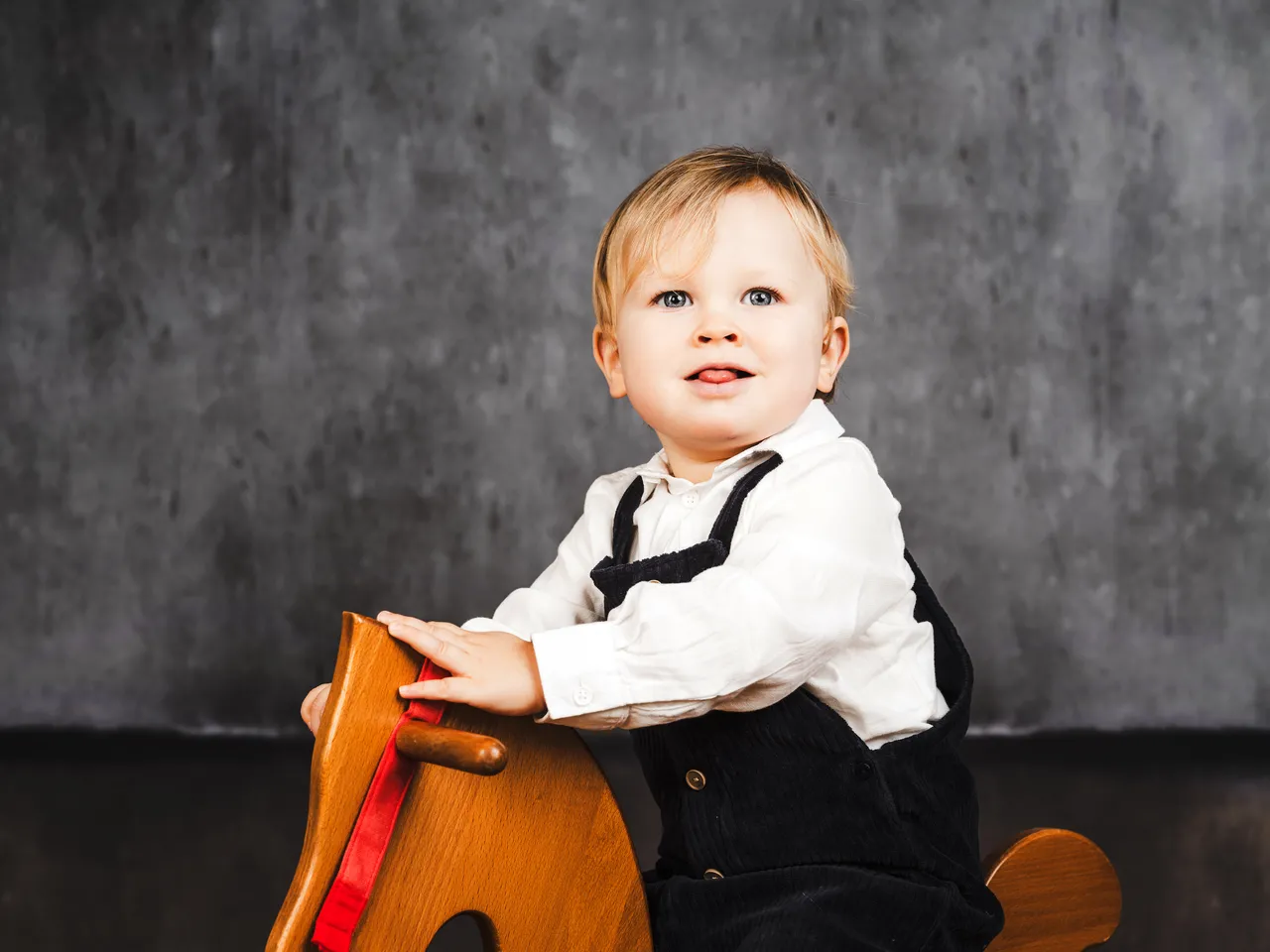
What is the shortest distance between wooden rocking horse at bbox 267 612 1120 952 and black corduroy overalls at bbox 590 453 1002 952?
0.07 meters

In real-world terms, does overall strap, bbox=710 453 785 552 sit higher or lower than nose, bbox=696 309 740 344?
lower

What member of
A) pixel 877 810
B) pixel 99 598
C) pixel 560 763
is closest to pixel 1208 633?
pixel 877 810

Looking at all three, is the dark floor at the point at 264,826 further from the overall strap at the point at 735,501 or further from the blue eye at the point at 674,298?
the blue eye at the point at 674,298

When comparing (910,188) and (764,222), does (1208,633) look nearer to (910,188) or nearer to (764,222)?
(910,188)

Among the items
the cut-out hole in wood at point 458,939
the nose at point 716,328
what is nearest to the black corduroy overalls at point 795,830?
the nose at point 716,328

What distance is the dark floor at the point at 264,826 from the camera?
173cm

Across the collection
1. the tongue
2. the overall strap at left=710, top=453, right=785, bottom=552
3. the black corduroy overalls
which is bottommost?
the black corduroy overalls

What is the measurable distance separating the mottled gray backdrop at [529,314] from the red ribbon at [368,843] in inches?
70.6

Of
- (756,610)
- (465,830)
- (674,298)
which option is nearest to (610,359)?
(674,298)

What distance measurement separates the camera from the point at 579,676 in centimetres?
91

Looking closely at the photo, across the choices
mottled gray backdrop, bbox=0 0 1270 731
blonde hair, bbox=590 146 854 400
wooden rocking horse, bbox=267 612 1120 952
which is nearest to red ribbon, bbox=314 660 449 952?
wooden rocking horse, bbox=267 612 1120 952

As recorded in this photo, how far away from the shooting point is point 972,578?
2.64 meters

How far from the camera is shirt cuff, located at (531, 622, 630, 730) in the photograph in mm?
909

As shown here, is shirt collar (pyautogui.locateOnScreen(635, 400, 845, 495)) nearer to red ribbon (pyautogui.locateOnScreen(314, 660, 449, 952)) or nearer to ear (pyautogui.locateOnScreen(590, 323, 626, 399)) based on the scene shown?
ear (pyautogui.locateOnScreen(590, 323, 626, 399))
